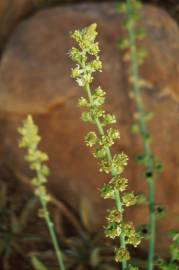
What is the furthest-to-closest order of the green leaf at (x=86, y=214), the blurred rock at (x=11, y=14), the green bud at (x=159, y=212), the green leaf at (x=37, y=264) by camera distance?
the blurred rock at (x=11, y=14), the green leaf at (x=86, y=214), the green leaf at (x=37, y=264), the green bud at (x=159, y=212)

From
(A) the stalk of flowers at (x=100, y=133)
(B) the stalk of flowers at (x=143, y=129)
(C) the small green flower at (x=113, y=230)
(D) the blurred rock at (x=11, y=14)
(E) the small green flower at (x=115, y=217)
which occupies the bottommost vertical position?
(C) the small green flower at (x=113, y=230)

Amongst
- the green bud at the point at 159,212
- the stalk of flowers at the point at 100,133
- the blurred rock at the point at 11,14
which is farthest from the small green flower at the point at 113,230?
the blurred rock at the point at 11,14

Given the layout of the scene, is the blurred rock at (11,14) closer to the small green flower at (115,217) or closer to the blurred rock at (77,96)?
the blurred rock at (77,96)

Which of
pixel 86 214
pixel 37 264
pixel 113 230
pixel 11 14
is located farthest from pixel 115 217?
pixel 11 14

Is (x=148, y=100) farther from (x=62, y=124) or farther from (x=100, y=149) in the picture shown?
(x=100, y=149)

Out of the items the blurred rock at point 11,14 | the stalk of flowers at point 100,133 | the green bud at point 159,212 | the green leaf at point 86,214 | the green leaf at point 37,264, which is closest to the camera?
the stalk of flowers at point 100,133

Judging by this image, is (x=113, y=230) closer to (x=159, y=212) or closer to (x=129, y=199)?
(x=129, y=199)

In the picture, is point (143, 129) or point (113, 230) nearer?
point (113, 230)

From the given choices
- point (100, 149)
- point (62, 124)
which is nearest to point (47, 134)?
point (62, 124)
